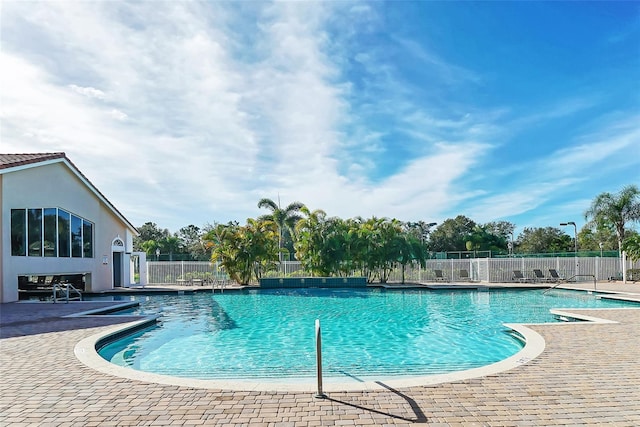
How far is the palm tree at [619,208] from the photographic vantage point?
2933cm

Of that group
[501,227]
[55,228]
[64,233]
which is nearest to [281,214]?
[64,233]

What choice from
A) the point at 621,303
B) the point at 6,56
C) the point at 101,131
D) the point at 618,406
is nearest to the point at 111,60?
Result: the point at 6,56

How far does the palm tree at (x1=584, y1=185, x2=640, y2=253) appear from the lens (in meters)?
29.3

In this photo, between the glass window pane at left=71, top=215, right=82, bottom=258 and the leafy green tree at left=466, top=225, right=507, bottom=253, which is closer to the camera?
the glass window pane at left=71, top=215, right=82, bottom=258

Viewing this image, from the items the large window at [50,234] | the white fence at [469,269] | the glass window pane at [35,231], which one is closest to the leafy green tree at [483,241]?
the white fence at [469,269]

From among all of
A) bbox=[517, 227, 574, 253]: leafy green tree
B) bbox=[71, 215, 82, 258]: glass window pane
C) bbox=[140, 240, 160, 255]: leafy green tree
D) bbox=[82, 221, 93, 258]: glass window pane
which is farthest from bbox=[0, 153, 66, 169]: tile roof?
bbox=[517, 227, 574, 253]: leafy green tree

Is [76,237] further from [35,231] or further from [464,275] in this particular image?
[464,275]

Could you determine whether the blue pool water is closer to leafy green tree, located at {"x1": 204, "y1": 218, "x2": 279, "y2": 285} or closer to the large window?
the large window

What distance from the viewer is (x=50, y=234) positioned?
1716cm

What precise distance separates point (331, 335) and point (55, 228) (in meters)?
13.2

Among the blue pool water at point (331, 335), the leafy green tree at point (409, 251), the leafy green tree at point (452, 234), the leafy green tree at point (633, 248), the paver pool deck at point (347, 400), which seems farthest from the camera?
the leafy green tree at point (452, 234)

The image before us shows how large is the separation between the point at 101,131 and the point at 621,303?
19.6 metres

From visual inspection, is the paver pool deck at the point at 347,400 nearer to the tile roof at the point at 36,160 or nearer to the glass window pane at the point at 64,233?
the tile roof at the point at 36,160

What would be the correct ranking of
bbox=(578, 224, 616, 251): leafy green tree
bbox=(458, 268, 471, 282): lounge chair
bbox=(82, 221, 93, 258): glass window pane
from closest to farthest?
bbox=(82, 221, 93, 258): glass window pane → bbox=(458, 268, 471, 282): lounge chair → bbox=(578, 224, 616, 251): leafy green tree
